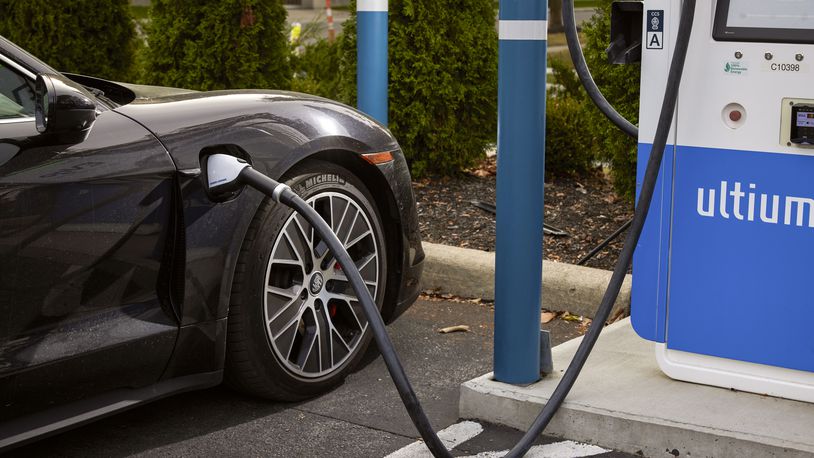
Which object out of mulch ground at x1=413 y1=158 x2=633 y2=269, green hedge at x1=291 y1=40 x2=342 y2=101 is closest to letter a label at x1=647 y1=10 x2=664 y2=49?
mulch ground at x1=413 y1=158 x2=633 y2=269

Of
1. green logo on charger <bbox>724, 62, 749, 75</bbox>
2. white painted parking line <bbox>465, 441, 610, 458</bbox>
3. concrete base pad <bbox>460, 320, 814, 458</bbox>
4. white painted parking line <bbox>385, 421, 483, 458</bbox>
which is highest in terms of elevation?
green logo on charger <bbox>724, 62, 749, 75</bbox>

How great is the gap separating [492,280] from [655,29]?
6.66ft

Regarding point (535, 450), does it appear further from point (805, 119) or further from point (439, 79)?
point (439, 79)

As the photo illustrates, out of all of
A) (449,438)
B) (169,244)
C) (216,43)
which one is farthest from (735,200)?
(216,43)

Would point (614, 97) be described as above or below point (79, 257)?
above

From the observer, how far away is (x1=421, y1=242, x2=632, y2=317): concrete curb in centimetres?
514

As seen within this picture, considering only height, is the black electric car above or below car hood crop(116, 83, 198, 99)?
below

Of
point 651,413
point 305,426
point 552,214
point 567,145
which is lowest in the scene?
point 305,426

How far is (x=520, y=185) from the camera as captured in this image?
372 centimetres

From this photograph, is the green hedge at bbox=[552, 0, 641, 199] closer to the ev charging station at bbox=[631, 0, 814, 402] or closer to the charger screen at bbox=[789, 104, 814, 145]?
the ev charging station at bbox=[631, 0, 814, 402]

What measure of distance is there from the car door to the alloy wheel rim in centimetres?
43

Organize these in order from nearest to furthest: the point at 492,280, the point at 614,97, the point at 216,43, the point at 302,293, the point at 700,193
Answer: the point at 700,193 → the point at 302,293 → the point at 492,280 → the point at 614,97 → the point at 216,43

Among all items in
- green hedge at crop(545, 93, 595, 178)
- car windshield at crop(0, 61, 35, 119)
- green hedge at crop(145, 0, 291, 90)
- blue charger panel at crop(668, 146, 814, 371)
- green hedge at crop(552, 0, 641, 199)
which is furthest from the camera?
green hedge at crop(145, 0, 291, 90)

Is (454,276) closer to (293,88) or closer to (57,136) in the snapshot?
(57,136)
